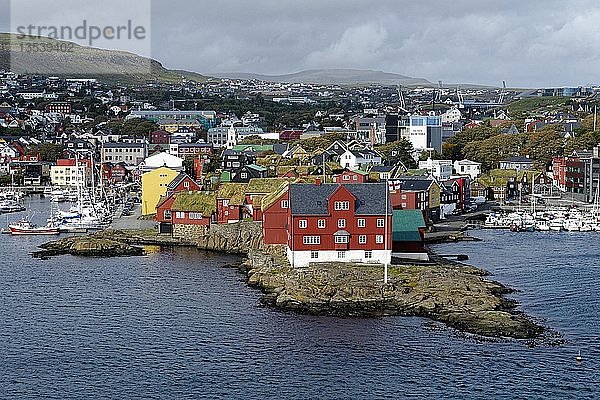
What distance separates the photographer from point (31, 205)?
4444cm

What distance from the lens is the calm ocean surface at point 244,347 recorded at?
48.7 feet

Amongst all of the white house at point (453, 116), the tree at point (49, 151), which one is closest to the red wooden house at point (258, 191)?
the tree at point (49, 151)

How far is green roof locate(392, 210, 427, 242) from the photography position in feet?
83.6

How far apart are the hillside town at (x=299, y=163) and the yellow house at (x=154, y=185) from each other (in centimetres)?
5

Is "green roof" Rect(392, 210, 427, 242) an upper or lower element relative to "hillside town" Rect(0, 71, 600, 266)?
lower

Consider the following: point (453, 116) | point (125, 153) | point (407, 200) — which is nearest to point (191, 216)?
point (407, 200)

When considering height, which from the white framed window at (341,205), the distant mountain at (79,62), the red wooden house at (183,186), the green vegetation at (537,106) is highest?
the distant mountain at (79,62)

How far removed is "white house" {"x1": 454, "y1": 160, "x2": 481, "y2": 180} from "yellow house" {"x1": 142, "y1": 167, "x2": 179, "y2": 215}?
17.7 meters

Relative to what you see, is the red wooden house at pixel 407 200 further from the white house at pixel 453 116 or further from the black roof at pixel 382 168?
the white house at pixel 453 116

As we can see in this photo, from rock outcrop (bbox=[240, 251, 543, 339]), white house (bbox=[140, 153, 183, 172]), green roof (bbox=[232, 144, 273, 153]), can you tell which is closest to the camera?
rock outcrop (bbox=[240, 251, 543, 339])

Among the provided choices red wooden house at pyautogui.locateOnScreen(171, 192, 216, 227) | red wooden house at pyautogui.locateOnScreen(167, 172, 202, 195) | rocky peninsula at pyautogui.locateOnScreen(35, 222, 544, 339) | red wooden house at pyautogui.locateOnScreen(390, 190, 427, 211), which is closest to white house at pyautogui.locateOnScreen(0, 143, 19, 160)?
red wooden house at pyautogui.locateOnScreen(167, 172, 202, 195)

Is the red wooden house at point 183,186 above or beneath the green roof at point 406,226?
above

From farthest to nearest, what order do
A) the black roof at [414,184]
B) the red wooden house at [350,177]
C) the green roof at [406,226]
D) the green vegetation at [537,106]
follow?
1. the green vegetation at [537,106]
2. the red wooden house at [350,177]
3. the black roof at [414,184]
4. the green roof at [406,226]

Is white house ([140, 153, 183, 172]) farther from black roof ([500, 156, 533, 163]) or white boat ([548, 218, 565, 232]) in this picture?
white boat ([548, 218, 565, 232])
